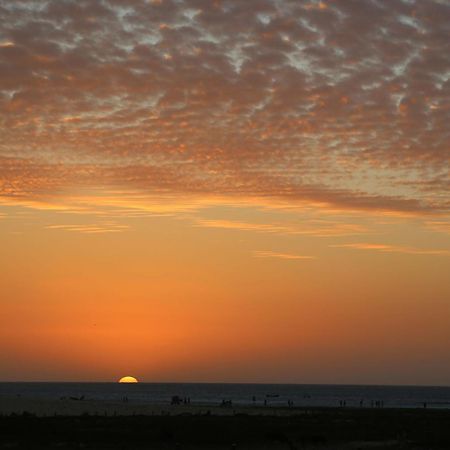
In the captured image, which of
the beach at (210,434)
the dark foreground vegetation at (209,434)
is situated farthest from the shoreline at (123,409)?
the beach at (210,434)

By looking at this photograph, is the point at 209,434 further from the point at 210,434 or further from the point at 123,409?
the point at 123,409

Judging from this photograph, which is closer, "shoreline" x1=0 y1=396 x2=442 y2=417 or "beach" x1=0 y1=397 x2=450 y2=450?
"beach" x1=0 y1=397 x2=450 y2=450

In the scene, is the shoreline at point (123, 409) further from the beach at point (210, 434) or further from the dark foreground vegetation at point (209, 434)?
the beach at point (210, 434)

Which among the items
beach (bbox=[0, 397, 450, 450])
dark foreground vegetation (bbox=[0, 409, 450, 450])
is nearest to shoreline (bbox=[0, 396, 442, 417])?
dark foreground vegetation (bbox=[0, 409, 450, 450])

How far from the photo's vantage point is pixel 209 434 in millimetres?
47219

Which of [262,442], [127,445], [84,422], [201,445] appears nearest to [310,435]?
[262,442]

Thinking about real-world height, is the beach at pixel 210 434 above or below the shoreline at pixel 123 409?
below

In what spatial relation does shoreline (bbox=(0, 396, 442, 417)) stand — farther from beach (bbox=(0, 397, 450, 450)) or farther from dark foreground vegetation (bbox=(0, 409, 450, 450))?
beach (bbox=(0, 397, 450, 450))

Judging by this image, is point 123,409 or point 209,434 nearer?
point 209,434

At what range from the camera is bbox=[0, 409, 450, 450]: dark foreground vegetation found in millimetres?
43250

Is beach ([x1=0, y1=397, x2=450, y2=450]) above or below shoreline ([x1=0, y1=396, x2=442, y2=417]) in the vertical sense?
below

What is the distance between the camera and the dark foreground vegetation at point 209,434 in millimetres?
43250

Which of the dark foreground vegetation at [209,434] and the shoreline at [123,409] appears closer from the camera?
the dark foreground vegetation at [209,434]

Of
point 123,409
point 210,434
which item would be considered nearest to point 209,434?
point 210,434
